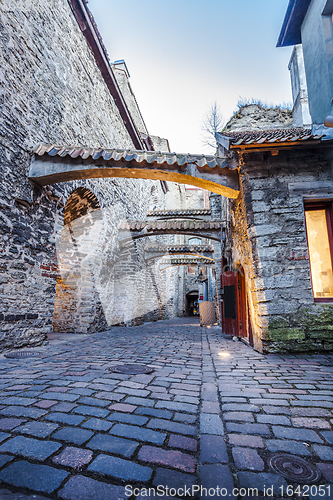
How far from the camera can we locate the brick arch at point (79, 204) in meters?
7.05

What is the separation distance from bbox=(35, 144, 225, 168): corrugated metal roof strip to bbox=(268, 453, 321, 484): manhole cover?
14.4ft

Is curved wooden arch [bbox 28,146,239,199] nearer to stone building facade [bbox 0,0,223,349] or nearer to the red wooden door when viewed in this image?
stone building facade [bbox 0,0,223,349]

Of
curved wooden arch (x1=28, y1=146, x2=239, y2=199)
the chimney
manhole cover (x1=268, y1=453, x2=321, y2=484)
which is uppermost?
the chimney

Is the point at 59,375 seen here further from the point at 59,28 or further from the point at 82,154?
the point at 59,28

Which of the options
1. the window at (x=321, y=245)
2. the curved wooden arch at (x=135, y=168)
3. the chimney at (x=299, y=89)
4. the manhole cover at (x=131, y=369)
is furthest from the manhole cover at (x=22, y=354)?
the chimney at (x=299, y=89)

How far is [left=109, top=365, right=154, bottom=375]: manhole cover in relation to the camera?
3.01 metres

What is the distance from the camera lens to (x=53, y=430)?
1629mm

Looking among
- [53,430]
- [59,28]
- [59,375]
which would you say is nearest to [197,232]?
[59,28]

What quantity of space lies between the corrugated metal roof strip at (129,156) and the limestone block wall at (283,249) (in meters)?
0.72

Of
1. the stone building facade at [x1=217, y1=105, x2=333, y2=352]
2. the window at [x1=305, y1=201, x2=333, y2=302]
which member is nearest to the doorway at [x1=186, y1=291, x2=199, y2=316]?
the window at [x1=305, y1=201, x2=333, y2=302]

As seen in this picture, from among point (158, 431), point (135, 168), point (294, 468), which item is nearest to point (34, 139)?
point (135, 168)

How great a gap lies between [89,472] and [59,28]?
8691mm

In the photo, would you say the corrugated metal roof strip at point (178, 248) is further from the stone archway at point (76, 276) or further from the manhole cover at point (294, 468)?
the manhole cover at point (294, 468)

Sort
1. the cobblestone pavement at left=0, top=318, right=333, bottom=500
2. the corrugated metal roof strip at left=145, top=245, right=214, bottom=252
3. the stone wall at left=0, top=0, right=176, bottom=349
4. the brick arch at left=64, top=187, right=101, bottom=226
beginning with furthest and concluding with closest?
the corrugated metal roof strip at left=145, top=245, right=214, bottom=252 < the brick arch at left=64, top=187, right=101, bottom=226 < the stone wall at left=0, top=0, right=176, bottom=349 < the cobblestone pavement at left=0, top=318, right=333, bottom=500
